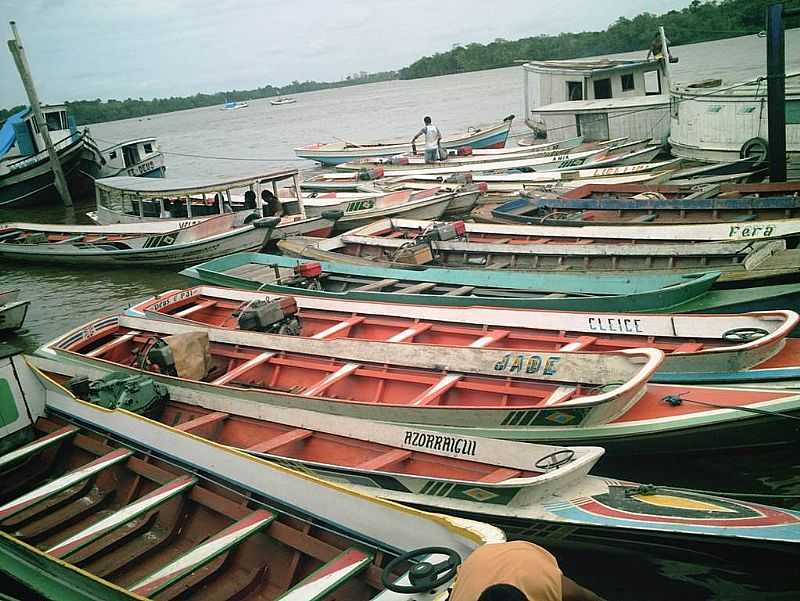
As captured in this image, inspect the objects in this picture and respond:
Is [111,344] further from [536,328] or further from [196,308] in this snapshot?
[536,328]

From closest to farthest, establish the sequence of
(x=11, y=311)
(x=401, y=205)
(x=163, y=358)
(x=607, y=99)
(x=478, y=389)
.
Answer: (x=478, y=389) → (x=163, y=358) → (x=11, y=311) → (x=401, y=205) → (x=607, y=99)

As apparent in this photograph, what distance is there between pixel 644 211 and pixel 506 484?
24.0ft

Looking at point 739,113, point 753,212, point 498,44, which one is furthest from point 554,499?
point 498,44

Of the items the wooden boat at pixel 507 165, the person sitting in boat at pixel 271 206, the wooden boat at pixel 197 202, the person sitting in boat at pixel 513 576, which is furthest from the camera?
the wooden boat at pixel 507 165

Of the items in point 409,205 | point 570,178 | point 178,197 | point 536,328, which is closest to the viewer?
point 536,328

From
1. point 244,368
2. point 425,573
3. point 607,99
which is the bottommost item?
point 244,368

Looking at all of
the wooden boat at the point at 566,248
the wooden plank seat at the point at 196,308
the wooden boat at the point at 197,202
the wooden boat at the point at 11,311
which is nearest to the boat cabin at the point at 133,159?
the wooden boat at the point at 197,202

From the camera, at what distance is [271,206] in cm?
1514

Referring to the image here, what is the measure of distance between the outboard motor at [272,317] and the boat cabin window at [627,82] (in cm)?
1751

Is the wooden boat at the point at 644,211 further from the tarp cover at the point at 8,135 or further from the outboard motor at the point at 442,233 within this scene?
the tarp cover at the point at 8,135

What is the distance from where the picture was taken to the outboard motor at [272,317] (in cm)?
718

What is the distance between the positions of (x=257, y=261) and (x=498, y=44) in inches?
3522

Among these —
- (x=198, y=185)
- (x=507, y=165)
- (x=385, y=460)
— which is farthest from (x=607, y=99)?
(x=385, y=460)

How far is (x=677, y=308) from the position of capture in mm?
6496
